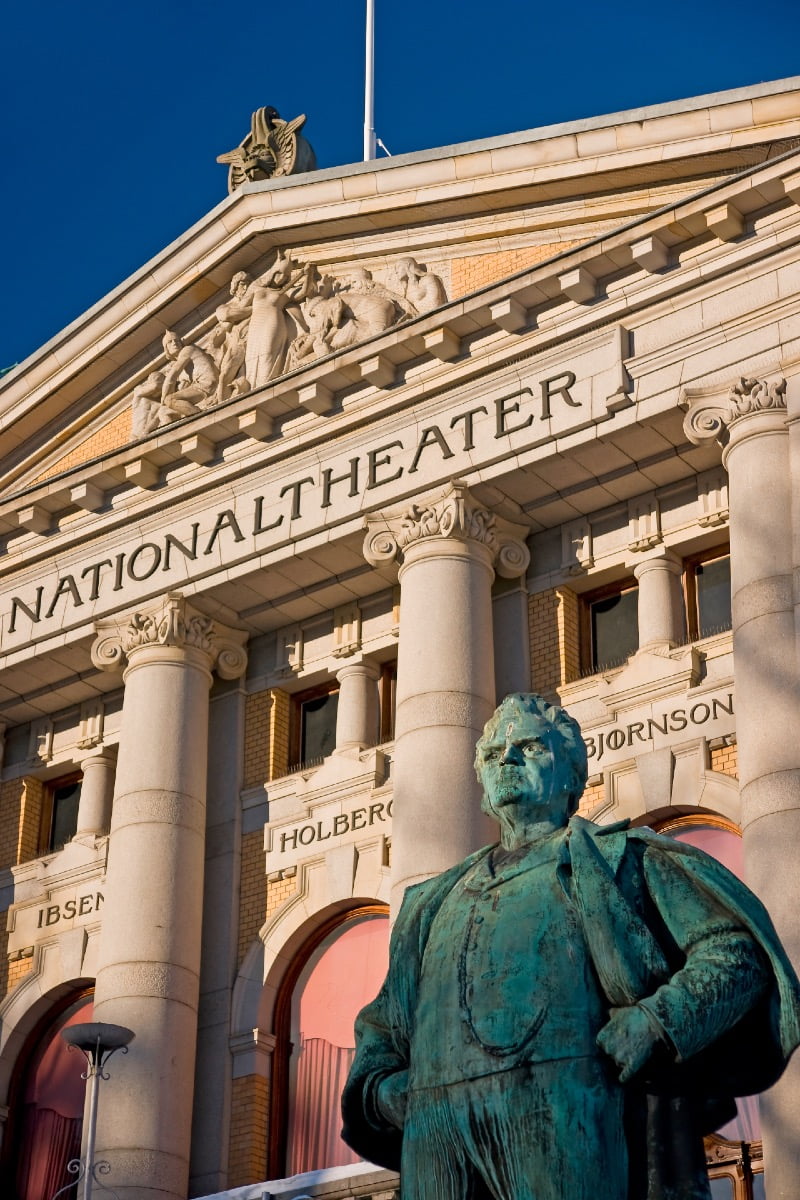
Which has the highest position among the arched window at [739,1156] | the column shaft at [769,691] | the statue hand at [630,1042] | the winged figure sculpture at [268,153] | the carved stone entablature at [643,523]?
the winged figure sculpture at [268,153]

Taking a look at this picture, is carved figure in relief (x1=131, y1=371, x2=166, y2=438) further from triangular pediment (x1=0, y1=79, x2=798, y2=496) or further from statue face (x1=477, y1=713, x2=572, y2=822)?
statue face (x1=477, y1=713, x2=572, y2=822)

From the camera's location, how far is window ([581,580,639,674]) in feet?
72.9

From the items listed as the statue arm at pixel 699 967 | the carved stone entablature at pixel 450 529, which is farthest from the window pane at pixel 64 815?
the statue arm at pixel 699 967

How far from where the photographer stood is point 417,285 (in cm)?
2398

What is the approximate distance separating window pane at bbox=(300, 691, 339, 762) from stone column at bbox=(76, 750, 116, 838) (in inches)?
100

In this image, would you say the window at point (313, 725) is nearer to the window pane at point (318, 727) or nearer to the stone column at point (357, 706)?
the window pane at point (318, 727)

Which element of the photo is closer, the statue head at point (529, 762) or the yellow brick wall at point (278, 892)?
the statue head at point (529, 762)

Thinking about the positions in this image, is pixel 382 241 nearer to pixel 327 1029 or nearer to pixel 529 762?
pixel 327 1029

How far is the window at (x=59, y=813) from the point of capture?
1019 inches

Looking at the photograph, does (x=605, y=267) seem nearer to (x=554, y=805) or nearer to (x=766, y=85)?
(x=766, y=85)

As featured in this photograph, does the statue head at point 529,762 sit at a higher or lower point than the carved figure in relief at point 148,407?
lower

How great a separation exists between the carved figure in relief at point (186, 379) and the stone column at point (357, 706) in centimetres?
368

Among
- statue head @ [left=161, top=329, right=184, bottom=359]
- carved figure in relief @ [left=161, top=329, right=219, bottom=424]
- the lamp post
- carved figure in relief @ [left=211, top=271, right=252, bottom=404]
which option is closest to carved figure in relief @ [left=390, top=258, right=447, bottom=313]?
carved figure in relief @ [left=211, top=271, right=252, bottom=404]

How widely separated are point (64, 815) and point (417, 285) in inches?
293
